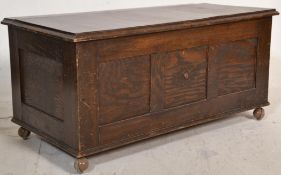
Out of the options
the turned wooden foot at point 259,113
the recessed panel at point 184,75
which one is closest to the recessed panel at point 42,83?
the recessed panel at point 184,75

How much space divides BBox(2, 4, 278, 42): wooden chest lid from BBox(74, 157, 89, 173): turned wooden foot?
0.63 meters

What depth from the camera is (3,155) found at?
12.0 ft

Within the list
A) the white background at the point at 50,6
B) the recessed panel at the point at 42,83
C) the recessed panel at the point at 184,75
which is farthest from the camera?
the white background at the point at 50,6

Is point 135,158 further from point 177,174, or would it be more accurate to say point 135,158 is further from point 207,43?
point 207,43

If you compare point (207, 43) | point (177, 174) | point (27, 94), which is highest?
point (207, 43)

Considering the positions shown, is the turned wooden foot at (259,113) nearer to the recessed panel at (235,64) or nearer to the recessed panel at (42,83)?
the recessed panel at (235,64)

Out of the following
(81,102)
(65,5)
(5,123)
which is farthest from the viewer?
(65,5)

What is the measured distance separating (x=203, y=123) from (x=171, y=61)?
66 cm

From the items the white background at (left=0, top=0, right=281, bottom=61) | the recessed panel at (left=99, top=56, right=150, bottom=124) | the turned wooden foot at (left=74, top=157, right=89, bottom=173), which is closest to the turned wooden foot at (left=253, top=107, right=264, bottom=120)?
the recessed panel at (left=99, top=56, right=150, bottom=124)

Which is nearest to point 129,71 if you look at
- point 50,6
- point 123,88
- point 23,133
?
point 123,88

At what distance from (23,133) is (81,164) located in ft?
2.08

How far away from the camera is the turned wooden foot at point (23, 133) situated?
3.87 meters

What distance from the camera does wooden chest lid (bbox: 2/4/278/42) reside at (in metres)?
3.33

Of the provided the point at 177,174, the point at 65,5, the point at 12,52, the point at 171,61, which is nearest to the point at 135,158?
the point at 177,174
